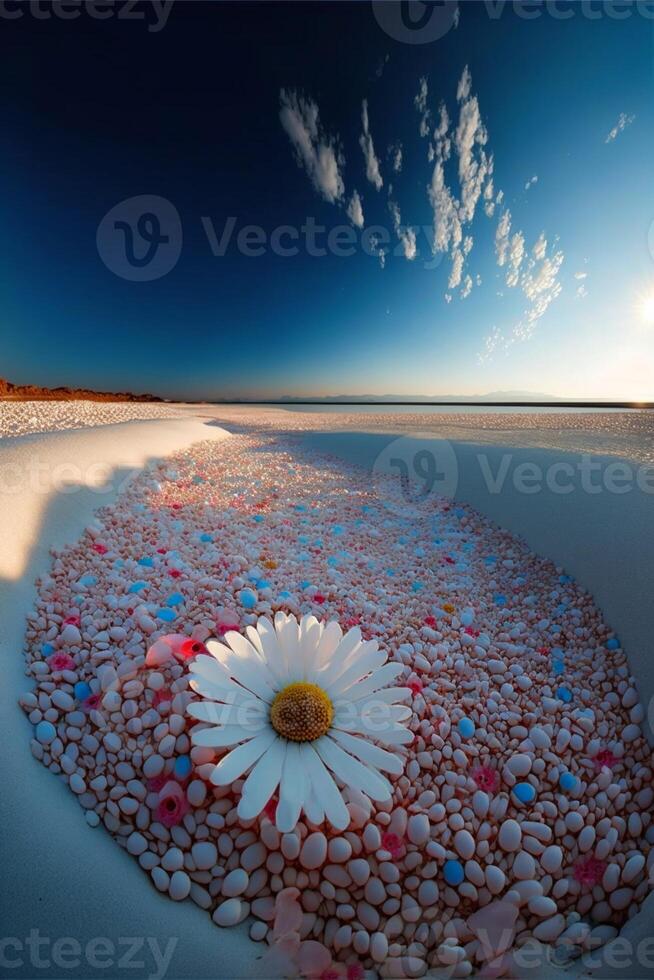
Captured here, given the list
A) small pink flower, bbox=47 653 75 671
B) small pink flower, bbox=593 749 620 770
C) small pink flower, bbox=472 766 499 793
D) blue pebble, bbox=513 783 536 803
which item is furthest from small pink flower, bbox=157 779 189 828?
small pink flower, bbox=593 749 620 770

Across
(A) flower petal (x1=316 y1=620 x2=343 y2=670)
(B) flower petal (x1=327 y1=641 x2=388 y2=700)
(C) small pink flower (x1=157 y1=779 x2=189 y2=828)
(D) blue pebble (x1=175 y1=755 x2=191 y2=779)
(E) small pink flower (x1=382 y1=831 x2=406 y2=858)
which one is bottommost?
(E) small pink flower (x1=382 y1=831 x2=406 y2=858)

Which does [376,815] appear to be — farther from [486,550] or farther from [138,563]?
[486,550]

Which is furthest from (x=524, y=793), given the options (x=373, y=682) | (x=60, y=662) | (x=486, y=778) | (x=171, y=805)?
(x=60, y=662)

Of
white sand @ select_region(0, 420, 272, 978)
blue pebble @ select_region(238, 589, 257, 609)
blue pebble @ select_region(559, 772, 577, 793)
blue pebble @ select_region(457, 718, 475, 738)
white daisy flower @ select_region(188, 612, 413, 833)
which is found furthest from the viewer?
blue pebble @ select_region(238, 589, 257, 609)

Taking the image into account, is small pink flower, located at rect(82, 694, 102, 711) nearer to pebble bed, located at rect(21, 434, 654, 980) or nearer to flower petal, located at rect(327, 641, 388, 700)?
pebble bed, located at rect(21, 434, 654, 980)

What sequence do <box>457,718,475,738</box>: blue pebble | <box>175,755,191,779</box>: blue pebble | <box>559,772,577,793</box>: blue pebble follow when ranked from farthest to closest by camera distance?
<box>457,718,475,738</box>: blue pebble → <box>559,772,577,793</box>: blue pebble → <box>175,755,191,779</box>: blue pebble

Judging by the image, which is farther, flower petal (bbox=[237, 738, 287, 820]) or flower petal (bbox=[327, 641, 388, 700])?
flower petal (bbox=[327, 641, 388, 700])

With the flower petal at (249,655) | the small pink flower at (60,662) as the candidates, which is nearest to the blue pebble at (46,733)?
the small pink flower at (60,662)

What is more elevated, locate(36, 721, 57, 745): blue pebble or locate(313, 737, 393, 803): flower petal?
locate(313, 737, 393, 803): flower petal
